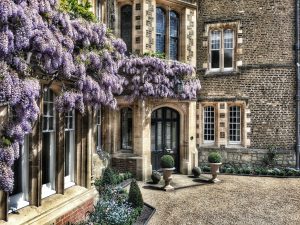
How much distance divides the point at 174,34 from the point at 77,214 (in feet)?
32.6

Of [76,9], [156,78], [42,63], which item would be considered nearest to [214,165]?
[156,78]

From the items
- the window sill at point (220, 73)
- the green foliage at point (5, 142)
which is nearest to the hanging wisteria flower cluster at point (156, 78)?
the window sill at point (220, 73)

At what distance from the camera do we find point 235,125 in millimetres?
16922

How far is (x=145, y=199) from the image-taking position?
11.1m

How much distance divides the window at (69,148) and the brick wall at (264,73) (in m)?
9.81

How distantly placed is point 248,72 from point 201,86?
2338 millimetres

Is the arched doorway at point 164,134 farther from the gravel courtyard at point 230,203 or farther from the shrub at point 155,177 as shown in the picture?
the gravel courtyard at point 230,203

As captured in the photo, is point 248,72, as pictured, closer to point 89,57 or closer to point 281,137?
point 281,137

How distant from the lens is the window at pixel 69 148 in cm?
823

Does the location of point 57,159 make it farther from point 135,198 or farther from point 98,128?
point 98,128

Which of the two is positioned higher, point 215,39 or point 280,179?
point 215,39

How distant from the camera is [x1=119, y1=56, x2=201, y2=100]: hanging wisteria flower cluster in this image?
45.0 ft

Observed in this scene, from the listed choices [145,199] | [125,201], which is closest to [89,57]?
[125,201]

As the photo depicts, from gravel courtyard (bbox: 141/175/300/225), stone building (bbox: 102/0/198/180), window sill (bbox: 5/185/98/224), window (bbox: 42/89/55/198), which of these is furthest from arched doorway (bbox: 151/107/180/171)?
window (bbox: 42/89/55/198)
